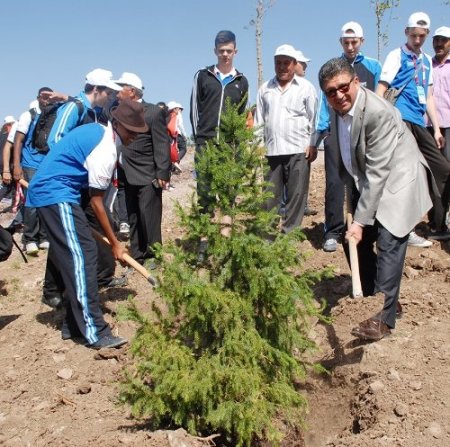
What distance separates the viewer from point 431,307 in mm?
5137

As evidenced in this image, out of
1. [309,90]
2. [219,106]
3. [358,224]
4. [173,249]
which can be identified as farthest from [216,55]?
[173,249]

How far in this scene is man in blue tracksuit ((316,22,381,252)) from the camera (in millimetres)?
6250

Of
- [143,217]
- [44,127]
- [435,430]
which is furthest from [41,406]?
[44,127]

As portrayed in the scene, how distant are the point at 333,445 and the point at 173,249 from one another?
1589mm

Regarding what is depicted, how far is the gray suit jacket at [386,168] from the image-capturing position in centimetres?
415

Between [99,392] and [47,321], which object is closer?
[99,392]


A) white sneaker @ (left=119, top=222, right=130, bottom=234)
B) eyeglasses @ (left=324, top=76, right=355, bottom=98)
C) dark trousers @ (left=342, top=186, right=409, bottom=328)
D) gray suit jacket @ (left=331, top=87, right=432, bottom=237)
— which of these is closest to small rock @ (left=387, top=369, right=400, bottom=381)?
dark trousers @ (left=342, top=186, right=409, bottom=328)

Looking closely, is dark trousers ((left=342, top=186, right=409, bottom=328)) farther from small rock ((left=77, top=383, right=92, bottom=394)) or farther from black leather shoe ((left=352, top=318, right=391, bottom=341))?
small rock ((left=77, top=383, right=92, bottom=394))

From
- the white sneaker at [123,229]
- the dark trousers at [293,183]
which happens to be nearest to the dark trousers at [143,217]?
the dark trousers at [293,183]

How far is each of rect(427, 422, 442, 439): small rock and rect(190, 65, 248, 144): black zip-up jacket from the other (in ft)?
12.7

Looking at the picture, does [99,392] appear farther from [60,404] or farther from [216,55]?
[216,55]

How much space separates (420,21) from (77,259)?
418 centimetres

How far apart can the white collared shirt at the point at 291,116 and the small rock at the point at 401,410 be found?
10.5 ft

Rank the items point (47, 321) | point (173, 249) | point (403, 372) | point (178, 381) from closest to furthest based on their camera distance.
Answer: point (178, 381), point (173, 249), point (403, 372), point (47, 321)
